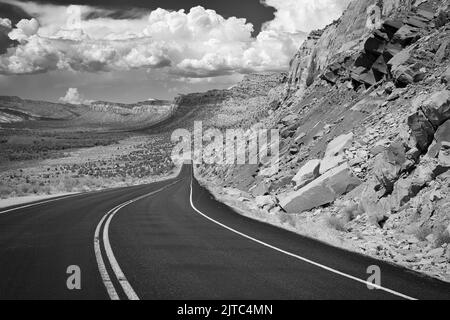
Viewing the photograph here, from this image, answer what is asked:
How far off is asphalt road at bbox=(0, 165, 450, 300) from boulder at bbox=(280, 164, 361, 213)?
513 cm

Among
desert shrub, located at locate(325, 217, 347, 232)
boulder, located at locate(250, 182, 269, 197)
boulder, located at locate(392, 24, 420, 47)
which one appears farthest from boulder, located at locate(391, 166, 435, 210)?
boulder, located at locate(392, 24, 420, 47)

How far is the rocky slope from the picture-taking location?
1233 cm

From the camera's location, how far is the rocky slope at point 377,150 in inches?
485

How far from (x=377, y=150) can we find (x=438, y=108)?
4.28 m

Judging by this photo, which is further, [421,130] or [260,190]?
[260,190]

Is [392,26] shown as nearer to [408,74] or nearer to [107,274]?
[408,74]

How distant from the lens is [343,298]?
6.45 m

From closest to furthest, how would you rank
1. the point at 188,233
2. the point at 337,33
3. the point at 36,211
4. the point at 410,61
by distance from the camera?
the point at 188,233, the point at 36,211, the point at 410,61, the point at 337,33

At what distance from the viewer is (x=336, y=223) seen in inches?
571

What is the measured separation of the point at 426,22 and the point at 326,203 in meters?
14.6

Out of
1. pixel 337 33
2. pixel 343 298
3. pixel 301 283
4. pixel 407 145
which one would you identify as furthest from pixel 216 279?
pixel 337 33

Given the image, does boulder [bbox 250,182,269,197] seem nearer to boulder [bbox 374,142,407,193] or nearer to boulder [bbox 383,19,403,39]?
boulder [bbox 374,142,407,193]

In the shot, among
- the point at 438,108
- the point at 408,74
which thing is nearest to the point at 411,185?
the point at 438,108
